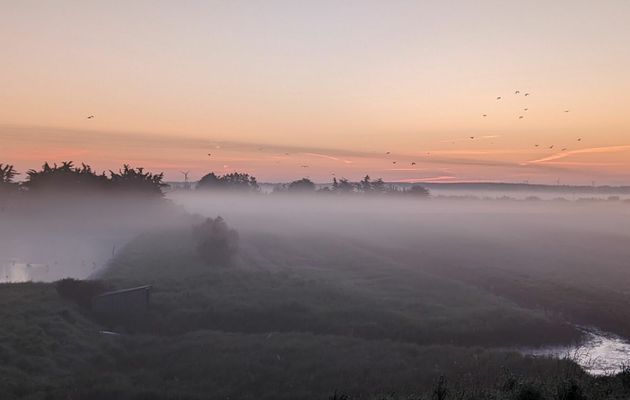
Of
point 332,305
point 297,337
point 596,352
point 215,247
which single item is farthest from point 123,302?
Result: point 596,352

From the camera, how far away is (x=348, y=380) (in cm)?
2130

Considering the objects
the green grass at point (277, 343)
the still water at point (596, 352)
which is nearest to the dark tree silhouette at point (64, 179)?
the green grass at point (277, 343)

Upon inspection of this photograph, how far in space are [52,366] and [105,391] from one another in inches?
129

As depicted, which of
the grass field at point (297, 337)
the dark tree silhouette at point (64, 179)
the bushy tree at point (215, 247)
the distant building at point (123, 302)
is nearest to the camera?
the grass field at point (297, 337)

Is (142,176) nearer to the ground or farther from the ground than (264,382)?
farther from the ground

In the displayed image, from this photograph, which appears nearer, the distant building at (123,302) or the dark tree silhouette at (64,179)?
the distant building at (123,302)

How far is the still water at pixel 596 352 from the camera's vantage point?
2528 cm

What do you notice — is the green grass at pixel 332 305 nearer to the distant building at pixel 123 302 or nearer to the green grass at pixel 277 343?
the green grass at pixel 277 343

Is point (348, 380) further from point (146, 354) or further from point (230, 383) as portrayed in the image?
point (146, 354)

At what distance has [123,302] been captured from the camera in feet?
101

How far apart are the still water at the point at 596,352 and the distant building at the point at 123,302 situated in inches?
812

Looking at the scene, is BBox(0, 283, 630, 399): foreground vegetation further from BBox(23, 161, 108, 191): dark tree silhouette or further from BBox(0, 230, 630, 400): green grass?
BBox(23, 161, 108, 191): dark tree silhouette

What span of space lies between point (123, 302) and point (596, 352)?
25.3 metres

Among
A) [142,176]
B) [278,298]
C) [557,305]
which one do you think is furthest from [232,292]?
[142,176]
